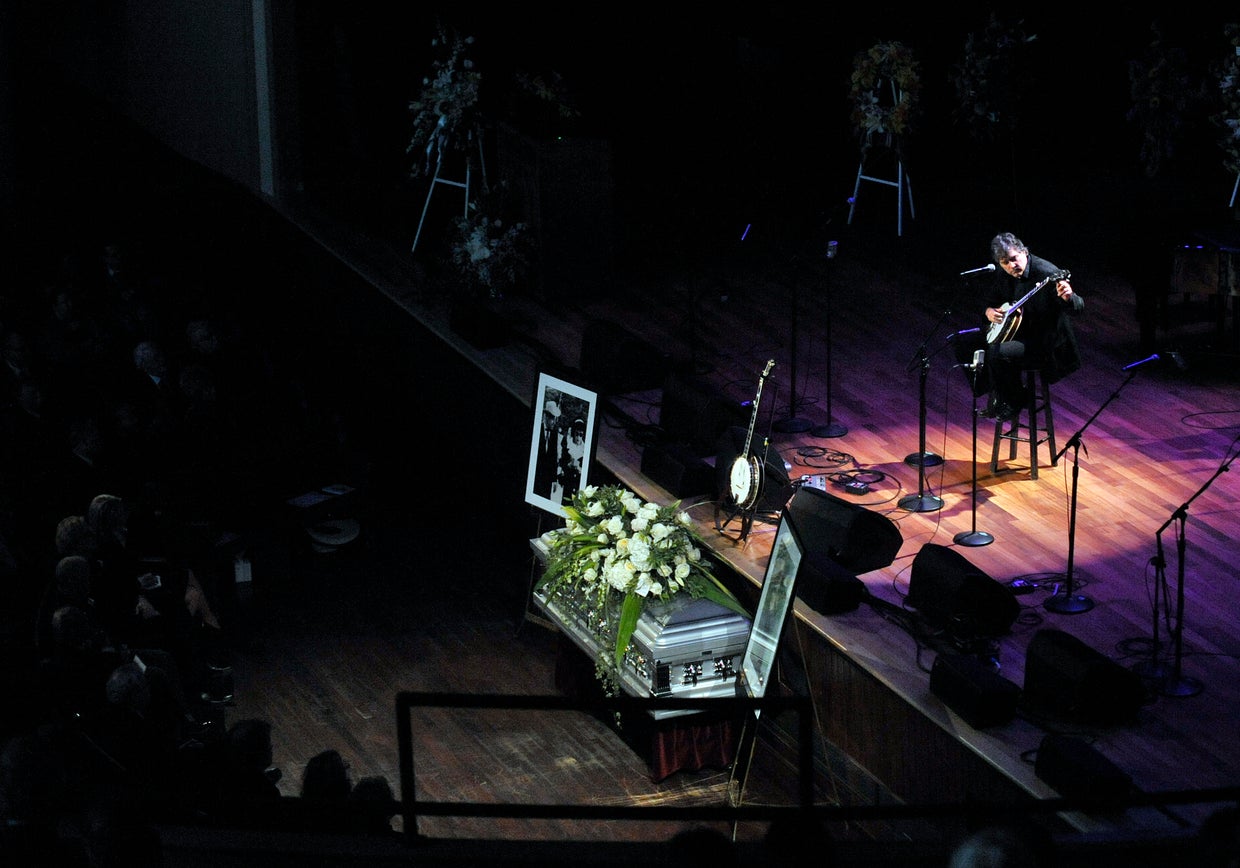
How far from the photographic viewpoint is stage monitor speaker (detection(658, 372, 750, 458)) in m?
7.92

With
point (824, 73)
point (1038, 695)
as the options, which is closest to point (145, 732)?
point (1038, 695)

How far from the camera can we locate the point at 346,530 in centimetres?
862

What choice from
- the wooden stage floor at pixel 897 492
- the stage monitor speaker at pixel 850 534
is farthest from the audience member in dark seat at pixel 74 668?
the stage monitor speaker at pixel 850 534

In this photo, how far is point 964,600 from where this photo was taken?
236 inches

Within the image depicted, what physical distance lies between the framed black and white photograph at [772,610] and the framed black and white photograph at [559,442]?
69.4 inches

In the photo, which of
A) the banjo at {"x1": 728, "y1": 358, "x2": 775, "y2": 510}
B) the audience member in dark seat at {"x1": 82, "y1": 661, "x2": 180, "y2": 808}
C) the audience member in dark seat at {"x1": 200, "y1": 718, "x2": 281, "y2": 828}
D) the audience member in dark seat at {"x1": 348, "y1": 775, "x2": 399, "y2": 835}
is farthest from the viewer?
the banjo at {"x1": 728, "y1": 358, "x2": 775, "y2": 510}

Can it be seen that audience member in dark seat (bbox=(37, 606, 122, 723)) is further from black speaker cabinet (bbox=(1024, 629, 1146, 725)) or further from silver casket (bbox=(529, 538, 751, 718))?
black speaker cabinet (bbox=(1024, 629, 1146, 725))

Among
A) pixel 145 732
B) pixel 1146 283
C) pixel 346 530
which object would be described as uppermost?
pixel 1146 283

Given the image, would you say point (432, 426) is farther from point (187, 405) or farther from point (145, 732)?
point (145, 732)

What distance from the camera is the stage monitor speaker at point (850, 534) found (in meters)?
6.64

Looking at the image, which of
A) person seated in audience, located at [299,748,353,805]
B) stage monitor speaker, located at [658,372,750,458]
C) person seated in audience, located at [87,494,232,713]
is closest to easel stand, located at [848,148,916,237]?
stage monitor speaker, located at [658,372,750,458]

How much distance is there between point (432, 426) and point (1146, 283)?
4.62 metres

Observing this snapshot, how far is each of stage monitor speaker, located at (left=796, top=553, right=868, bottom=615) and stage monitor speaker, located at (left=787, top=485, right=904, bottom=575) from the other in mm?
206

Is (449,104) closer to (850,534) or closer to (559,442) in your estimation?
(559,442)
